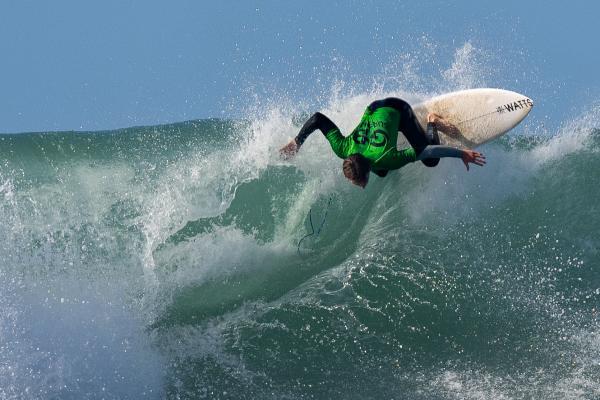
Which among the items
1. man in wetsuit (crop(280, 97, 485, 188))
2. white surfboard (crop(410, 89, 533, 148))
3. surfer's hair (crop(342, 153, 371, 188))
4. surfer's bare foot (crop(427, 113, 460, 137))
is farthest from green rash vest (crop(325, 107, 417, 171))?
white surfboard (crop(410, 89, 533, 148))

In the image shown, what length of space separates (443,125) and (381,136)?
4.33 feet

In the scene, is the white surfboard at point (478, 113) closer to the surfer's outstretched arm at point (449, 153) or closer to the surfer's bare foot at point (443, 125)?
the surfer's bare foot at point (443, 125)

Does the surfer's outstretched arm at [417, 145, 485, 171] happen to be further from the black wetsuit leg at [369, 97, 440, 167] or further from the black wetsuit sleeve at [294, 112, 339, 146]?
the black wetsuit sleeve at [294, 112, 339, 146]

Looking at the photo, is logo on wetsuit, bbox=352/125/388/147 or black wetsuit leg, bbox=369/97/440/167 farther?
black wetsuit leg, bbox=369/97/440/167

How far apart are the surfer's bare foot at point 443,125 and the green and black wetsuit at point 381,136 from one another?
633 mm

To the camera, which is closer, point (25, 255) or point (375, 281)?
point (375, 281)

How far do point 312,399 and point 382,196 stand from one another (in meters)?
2.64

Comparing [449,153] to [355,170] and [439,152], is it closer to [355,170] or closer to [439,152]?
[439,152]

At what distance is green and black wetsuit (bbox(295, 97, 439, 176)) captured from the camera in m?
6.17

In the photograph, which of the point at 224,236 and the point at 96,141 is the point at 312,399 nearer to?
the point at 224,236

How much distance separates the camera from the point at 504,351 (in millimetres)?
6129

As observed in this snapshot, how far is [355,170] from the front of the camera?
5891mm

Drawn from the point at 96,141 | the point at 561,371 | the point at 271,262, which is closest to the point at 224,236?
the point at 271,262

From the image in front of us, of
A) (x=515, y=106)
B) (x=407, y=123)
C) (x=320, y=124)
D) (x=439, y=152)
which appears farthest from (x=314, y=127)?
(x=515, y=106)
